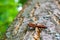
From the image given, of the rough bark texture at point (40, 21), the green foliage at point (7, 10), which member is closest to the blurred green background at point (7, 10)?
the green foliage at point (7, 10)

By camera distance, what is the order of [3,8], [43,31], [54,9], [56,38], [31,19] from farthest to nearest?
1. [3,8]
2. [54,9]
3. [31,19]
4. [43,31]
5. [56,38]

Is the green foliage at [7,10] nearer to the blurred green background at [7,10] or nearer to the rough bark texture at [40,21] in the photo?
the blurred green background at [7,10]

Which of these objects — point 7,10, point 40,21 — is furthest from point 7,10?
point 40,21

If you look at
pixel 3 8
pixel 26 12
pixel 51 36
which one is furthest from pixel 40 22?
pixel 3 8

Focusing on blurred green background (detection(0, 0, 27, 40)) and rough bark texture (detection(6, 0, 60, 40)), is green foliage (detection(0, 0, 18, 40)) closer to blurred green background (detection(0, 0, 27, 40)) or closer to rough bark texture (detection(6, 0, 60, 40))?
blurred green background (detection(0, 0, 27, 40))

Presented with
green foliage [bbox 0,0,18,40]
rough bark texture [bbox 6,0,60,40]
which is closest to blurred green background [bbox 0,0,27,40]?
green foliage [bbox 0,0,18,40]

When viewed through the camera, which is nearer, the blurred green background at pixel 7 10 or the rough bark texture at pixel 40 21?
the rough bark texture at pixel 40 21

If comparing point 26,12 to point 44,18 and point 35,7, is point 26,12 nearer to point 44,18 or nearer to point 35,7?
point 35,7

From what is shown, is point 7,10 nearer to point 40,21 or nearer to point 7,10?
point 7,10
